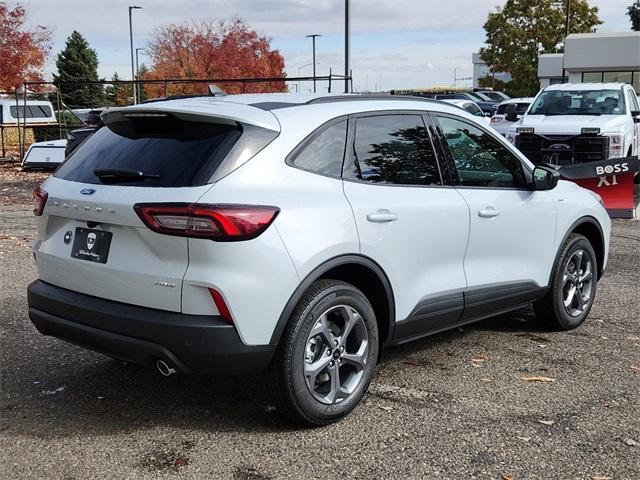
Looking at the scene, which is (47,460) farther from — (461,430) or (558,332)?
(558,332)

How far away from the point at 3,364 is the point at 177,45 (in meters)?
34.4

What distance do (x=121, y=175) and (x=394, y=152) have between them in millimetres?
1575

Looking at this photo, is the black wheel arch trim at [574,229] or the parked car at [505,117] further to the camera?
the parked car at [505,117]

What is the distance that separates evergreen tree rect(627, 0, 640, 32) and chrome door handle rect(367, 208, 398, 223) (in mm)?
97198

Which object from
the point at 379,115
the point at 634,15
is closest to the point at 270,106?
the point at 379,115

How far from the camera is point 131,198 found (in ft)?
11.4

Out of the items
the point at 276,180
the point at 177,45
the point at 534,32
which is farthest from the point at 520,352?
the point at 534,32

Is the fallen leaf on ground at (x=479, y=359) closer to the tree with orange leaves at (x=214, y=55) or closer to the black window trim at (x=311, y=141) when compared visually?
the black window trim at (x=311, y=141)

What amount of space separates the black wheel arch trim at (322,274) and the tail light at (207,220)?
0.36 meters

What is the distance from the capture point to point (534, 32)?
52.8 m

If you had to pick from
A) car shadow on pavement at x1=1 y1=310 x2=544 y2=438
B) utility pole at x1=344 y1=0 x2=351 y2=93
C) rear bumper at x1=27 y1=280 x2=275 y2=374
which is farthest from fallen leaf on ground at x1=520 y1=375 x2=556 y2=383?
utility pole at x1=344 y1=0 x2=351 y2=93

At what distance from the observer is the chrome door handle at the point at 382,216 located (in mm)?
3863

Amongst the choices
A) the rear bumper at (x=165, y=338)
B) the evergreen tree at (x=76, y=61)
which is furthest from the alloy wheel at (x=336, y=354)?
the evergreen tree at (x=76, y=61)

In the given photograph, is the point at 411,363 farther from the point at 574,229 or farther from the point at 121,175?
the point at 121,175
